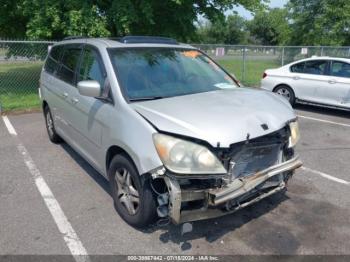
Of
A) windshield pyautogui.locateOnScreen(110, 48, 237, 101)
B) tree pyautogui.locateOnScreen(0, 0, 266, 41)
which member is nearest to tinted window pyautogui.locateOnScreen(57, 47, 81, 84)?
windshield pyautogui.locateOnScreen(110, 48, 237, 101)

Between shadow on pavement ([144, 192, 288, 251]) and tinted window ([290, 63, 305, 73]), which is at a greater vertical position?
tinted window ([290, 63, 305, 73])

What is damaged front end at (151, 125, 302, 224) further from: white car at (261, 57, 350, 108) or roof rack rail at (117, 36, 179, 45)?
white car at (261, 57, 350, 108)

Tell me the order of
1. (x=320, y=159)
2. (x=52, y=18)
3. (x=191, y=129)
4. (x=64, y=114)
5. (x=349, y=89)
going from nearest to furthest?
(x=191, y=129) → (x=64, y=114) → (x=320, y=159) → (x=349, y=89) → (x=52, y=18)

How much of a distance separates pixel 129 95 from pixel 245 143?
1279mm

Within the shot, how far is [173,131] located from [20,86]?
434 inches

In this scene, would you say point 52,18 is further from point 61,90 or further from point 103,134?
point 103,134

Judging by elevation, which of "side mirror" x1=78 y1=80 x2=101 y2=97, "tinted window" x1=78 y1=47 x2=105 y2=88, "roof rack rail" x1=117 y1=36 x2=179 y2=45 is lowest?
"side mirror" x1=78 y1=80 x2=101 y2=97

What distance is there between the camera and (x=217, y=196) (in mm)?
2932

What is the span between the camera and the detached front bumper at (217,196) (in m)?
2.93

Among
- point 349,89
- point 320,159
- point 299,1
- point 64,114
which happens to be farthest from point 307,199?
point 299,1

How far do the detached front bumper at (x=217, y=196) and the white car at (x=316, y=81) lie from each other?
6374 millimetres

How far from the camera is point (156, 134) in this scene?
302 cm

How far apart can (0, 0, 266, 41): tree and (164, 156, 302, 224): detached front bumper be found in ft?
27.7

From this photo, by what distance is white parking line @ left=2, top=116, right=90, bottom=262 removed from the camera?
3229mm
